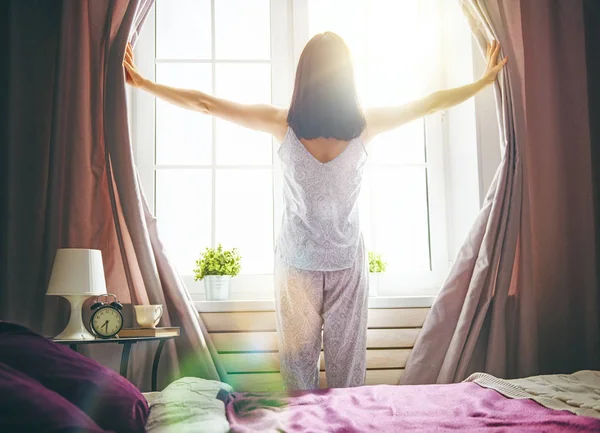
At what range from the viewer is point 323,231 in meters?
2.11

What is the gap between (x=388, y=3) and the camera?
10.4ft

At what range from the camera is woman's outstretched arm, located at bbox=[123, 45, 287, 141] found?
222 cm

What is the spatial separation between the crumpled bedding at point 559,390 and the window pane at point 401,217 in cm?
127

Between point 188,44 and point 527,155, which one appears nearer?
point 527,155

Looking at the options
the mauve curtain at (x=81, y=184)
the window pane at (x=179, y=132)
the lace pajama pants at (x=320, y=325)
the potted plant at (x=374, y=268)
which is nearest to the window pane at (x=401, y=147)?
the potted plant at (x=374, y=268)

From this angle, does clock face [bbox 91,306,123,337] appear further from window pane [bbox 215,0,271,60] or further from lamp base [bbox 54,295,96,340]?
window pane [bbox 215,0,271,60]

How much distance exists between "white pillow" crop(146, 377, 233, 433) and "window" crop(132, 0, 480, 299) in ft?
4.43

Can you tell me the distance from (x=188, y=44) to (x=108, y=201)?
3.33 ft

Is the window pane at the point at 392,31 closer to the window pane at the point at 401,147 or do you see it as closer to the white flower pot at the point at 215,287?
the window pane at the point at 401,147

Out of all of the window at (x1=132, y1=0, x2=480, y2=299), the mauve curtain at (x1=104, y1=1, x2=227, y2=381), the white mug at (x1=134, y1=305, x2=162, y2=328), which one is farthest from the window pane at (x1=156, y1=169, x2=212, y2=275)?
the white mug at (x1=134, y1=305, x2=162, y2=328)

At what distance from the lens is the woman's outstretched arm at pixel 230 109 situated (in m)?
2.22

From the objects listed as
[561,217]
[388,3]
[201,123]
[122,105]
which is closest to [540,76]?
[561,217]

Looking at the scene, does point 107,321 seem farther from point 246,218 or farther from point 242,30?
point 242,30

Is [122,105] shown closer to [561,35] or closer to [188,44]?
[188,44]
